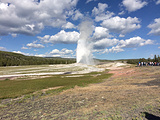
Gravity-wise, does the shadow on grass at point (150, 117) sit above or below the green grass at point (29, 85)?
above

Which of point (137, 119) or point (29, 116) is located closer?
point (137, 119)

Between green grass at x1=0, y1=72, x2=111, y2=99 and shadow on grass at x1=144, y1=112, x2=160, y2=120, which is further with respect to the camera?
green grass at x1=0, y1=72, x2=111, y2=99

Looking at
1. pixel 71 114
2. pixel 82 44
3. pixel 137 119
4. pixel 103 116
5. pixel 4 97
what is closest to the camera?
pixel 137 119

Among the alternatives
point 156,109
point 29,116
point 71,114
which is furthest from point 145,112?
point 29,116

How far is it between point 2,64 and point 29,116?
156212 mm

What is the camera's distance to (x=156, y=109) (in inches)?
371

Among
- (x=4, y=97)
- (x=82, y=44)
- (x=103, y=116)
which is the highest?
(x=82, y=44)

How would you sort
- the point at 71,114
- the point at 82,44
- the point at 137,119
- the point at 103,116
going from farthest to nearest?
1. the point at 82,44
2. the point at 71,114
3. the point at 103,116
4. the point at 137,119

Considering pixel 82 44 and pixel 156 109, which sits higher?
pixel 82 44

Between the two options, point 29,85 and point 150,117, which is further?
point 29,85

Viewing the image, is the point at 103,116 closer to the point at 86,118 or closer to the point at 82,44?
the point at 86,118

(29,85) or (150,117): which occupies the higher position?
(150,117)

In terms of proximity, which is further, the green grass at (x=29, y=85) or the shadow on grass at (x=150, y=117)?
the green grass at (x=29, y=85)

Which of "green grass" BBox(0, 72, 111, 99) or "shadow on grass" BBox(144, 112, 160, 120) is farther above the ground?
"shadow on grass" BBox(144, 112, 160, 120)
